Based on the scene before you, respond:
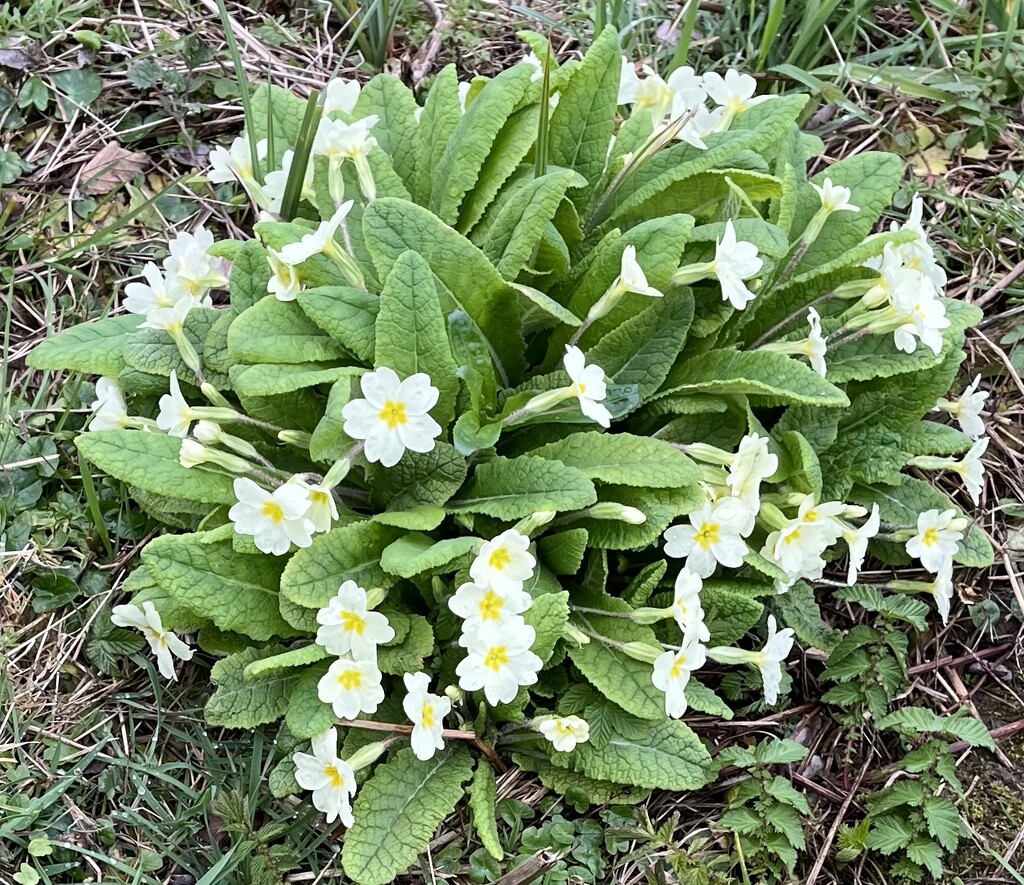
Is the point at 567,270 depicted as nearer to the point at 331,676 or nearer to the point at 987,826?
the point at 331,676

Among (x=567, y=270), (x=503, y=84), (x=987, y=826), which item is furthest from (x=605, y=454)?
(x=987, y=826)

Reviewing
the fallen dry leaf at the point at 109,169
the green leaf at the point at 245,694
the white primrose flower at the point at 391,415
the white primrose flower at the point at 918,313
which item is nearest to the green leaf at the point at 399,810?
the green leaf at the point at 245,694

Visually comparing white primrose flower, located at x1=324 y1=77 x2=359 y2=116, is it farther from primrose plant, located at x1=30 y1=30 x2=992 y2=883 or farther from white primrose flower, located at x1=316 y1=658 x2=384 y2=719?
white primrose flower, located at x1=316 y1=658 x2=384 y2=719

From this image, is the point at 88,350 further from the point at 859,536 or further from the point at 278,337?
the point at 859,536

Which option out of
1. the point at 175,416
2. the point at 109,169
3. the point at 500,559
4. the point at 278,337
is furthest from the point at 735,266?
the point at 109,169

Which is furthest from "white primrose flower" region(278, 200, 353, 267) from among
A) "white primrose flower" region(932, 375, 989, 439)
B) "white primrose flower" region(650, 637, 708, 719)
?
"white primrose flower" region(932, 375, 989, 439)

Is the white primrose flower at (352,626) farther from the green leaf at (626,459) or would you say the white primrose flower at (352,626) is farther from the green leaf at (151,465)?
the green leaf at (626,459)
